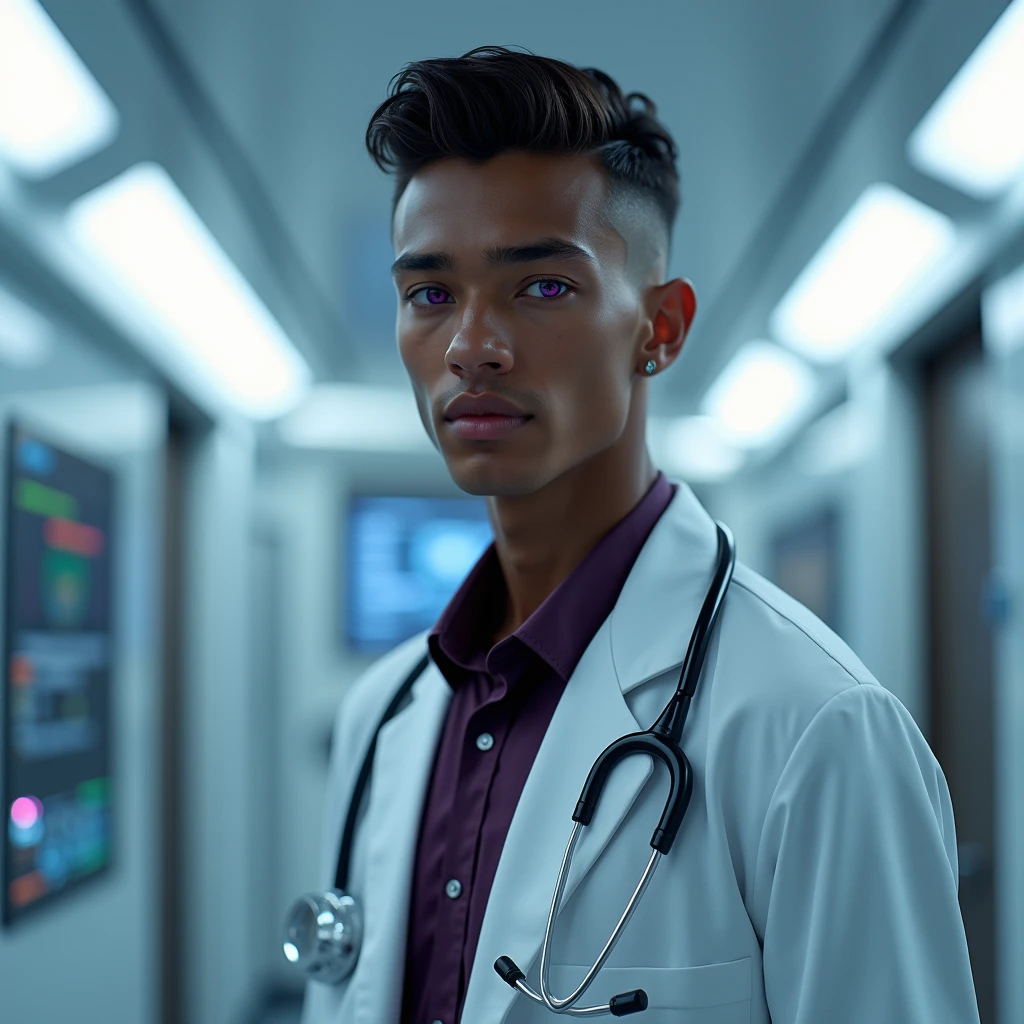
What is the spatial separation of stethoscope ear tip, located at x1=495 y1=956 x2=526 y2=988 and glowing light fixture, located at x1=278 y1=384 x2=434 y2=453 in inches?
171

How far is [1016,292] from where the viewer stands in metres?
2.08

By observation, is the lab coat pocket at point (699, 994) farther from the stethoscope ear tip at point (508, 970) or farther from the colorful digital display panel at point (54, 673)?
the colorful digital display panel at point (54, 673)

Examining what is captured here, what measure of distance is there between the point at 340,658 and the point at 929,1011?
4832mm

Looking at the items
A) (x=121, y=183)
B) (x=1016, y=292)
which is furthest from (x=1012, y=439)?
(x=121, y=183)

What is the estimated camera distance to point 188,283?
10.4 ft

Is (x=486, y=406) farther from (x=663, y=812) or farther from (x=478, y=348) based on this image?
(x=663, y=812)

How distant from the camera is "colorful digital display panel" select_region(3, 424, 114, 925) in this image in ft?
6.86

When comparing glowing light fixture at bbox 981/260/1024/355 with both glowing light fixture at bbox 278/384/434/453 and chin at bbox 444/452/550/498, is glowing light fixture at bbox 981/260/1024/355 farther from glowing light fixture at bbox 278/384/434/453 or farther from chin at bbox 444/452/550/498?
glowing light fixture at bbox 278/384/434/453

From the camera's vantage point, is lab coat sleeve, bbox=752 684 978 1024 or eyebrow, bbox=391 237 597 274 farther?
eyebrow, bbox=391 237 597 274

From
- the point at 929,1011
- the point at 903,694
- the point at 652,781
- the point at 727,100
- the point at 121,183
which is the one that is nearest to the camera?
the point at 929,1011

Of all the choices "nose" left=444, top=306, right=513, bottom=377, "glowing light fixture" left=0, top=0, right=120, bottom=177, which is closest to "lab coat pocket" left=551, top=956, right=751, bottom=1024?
"nose" left=444, top=306, right=513, bottom=377

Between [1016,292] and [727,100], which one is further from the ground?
[727,100]

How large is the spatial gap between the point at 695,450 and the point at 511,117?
16.3ft

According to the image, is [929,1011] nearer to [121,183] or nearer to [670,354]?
[670,354]
